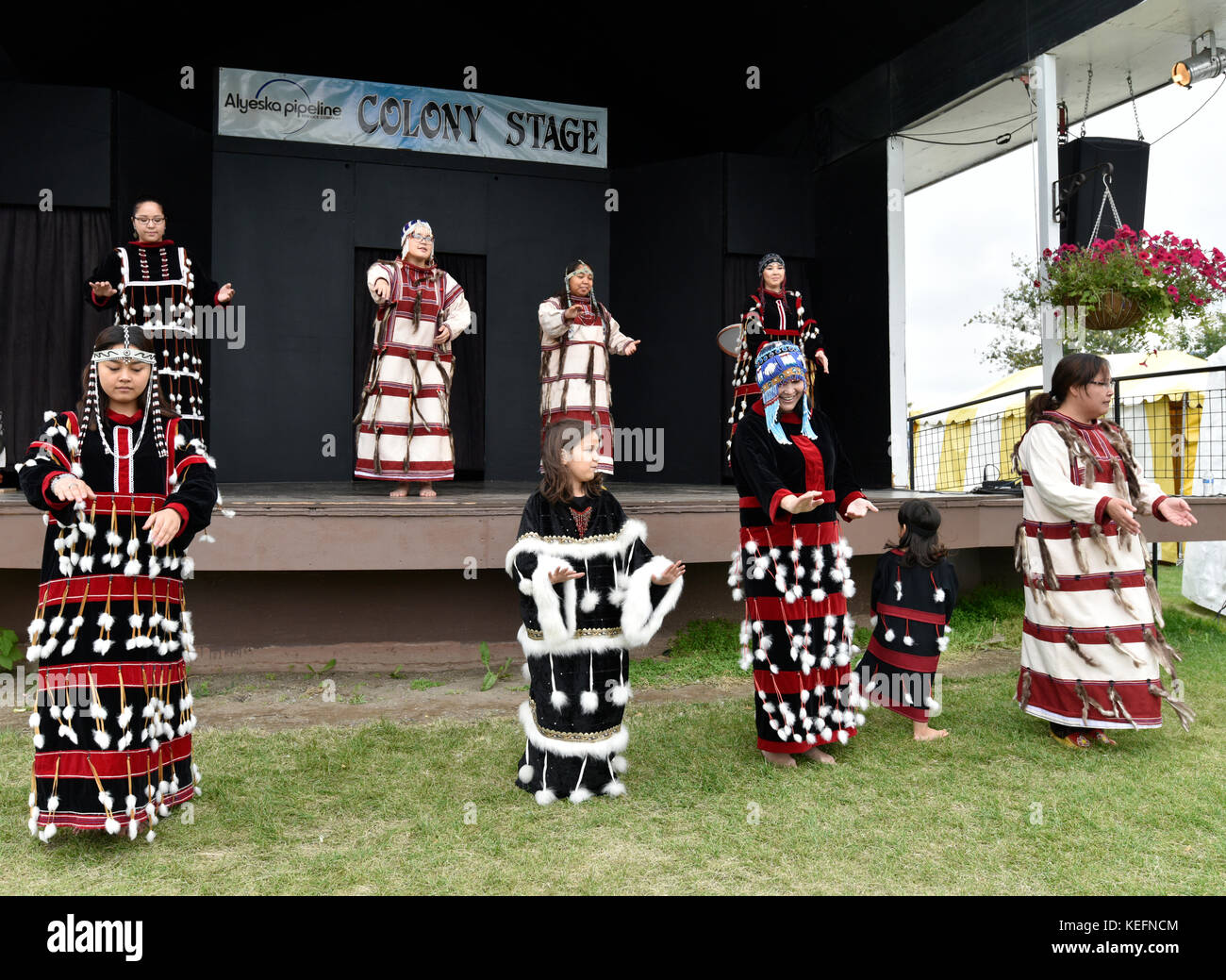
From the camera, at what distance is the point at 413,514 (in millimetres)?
4996

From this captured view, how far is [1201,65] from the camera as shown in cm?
676

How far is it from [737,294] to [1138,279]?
374 cm

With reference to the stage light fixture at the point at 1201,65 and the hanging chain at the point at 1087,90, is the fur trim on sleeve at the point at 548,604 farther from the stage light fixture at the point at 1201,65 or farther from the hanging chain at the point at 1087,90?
the stage light fixture at the point at 1201,65

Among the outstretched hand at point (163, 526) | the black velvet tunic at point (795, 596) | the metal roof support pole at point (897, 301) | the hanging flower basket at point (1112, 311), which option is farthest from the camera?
the metal roof support pole at point (897, 301)

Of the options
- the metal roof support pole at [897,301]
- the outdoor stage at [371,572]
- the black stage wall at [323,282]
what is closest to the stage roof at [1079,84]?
the metal roof support pole at [897,301]

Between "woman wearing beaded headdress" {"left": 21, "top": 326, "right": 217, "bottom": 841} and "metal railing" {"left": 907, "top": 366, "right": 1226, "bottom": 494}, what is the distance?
5.91 meters

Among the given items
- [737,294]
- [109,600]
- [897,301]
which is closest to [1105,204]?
[897,301]

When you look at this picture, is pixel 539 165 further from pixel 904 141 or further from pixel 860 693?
pixel 860 693

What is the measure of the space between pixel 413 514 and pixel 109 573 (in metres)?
2.10

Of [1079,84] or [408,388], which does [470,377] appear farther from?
[1079,84]

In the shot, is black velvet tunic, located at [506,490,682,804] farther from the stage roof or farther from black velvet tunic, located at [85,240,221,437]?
the stage roof

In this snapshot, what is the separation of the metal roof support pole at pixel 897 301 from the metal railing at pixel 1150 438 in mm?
103

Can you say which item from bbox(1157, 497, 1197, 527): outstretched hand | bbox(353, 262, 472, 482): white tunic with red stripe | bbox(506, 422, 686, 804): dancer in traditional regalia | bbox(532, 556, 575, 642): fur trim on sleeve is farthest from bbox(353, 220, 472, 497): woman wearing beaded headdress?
bbox(1157, 497, 1197, 527): outstretched hand

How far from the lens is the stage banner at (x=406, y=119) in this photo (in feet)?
27.6
